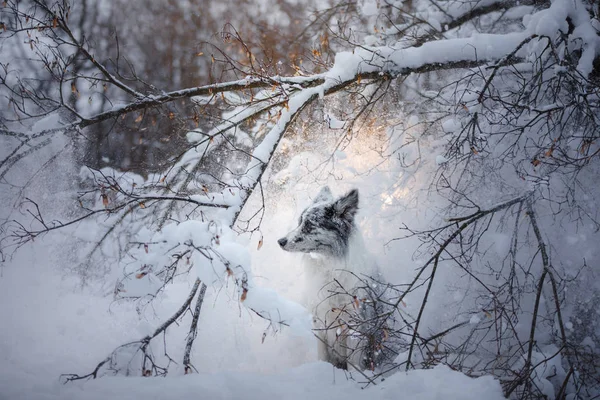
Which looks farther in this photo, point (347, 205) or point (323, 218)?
point (323, 218)

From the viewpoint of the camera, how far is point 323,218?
4.12 metres

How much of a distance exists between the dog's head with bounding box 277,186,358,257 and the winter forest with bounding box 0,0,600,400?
3cm

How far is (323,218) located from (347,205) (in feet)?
1.24

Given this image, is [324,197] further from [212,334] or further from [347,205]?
[212,334]

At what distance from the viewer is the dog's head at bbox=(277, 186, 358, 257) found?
4.05 m

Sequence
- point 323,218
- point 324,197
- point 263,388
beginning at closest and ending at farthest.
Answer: point 263,388
point 323,218
point 324,197

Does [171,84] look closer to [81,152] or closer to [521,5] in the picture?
[81,152]

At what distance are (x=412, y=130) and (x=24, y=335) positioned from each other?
757 cm

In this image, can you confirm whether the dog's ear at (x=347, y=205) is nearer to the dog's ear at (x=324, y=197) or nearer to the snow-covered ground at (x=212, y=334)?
the dog's ear at (x=324, y=197)

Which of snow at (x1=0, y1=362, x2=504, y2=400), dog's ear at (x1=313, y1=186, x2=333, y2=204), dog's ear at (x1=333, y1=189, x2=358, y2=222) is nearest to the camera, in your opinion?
snow at (x1=0, y1=362, x2=504, y2=400)

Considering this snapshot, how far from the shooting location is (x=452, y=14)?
19.8ft

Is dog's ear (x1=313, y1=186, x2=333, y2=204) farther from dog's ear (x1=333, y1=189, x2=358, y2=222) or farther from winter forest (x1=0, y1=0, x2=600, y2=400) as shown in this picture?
dog's ear (x1=333, y1=189, x2=358, y2=222)

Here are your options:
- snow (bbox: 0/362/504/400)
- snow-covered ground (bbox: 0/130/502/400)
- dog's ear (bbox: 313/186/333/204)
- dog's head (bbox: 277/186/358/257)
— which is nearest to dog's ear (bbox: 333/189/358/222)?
dog's head (bbox: 277/186/358/257)

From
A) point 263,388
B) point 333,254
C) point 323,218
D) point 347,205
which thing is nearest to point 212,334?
point 333,254
